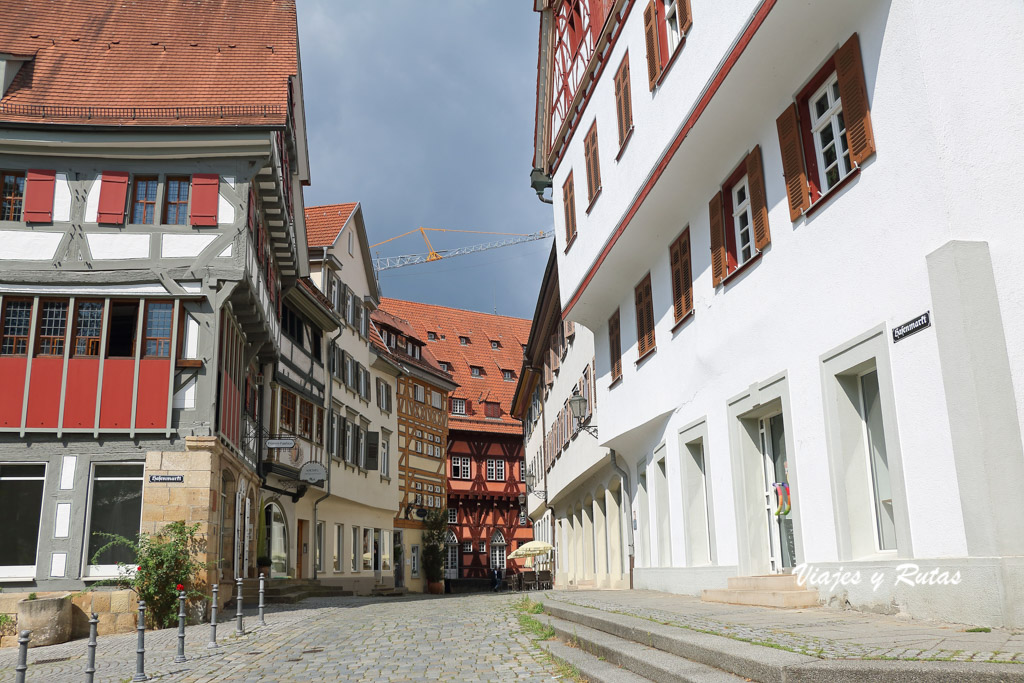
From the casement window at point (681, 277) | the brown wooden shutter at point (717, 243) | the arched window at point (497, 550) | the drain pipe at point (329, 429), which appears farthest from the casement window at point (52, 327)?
the arched window at point (497, 550)

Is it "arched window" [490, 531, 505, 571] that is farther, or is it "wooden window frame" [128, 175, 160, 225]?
"arched window" [490, 531, 505, 571]

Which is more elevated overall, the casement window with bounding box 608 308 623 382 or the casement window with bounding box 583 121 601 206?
the casement window with bounding box 583 121 601 206

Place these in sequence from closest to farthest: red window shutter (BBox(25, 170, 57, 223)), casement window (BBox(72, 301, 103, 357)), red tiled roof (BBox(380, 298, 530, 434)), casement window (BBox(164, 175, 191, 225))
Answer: casement window (BBox(72, 301, 103, 357)) → red window shutter (BBox(25, 170, 57, 223)) → casement window (BBox(164, 175, 191, 225)) → red tiled roof (BBox(380, 298, 530, 434))

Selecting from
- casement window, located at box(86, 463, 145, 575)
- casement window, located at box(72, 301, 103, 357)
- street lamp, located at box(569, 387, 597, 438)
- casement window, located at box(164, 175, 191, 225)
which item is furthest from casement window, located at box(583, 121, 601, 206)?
casement window, located at box(86, 463, 145, 575)

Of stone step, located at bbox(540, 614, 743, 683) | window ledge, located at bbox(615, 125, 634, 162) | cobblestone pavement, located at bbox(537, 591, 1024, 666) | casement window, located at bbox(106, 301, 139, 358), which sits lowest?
stone step, located at bbox(540, 614, 743, 683)

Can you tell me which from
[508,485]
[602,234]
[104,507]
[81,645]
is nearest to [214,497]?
[104,507]

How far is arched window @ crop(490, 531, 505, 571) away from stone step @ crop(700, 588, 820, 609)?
4413cm

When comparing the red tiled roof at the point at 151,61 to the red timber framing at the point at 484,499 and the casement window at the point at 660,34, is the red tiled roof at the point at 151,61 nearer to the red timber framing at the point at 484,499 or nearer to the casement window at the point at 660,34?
the casement window at the point at 660,34

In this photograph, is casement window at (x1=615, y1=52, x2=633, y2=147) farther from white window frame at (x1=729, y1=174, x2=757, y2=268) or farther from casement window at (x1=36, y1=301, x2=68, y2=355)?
casement window at (x1=36, y1=301, x2=68, y2=355)

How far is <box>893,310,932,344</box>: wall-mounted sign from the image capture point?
7148mm

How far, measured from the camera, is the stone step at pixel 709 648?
524 centimetres

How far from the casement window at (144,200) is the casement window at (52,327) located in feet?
7.02

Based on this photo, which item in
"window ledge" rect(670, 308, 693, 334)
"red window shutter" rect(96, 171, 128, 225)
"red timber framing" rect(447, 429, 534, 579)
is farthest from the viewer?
"red timber framing" rect(447, 429, 534, 579)

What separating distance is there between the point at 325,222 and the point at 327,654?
85.8ft
